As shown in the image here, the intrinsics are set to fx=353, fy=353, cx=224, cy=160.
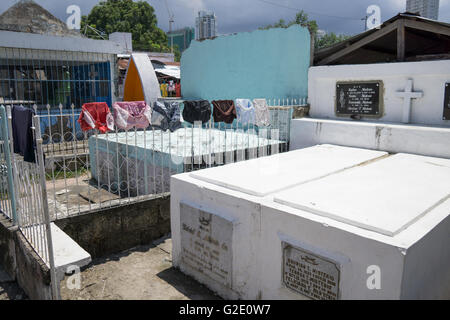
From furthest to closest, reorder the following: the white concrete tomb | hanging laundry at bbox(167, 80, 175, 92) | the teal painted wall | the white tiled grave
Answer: hanging laundry at bbox(167, 80, 175, 92) → the teal painted wall → the white concrete tomb → the white tiled grave

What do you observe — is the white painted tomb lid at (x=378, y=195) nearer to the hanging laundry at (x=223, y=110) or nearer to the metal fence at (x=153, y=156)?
the metal fence at (x=153, y=156)

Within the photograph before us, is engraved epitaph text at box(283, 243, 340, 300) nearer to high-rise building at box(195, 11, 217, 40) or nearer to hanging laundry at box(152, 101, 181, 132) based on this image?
hanging laundry at box(152, 101, 181, 132)

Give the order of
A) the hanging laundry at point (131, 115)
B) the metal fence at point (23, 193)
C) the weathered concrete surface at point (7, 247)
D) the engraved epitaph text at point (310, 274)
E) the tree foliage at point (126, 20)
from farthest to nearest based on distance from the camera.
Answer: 1. the tree foliage at point (126, 20)
2. the hanging laundry at point (131, 115)
3. the weathered concrete surface at point (7, 247)
4. the metal fence at point (23, 193)
5. the engraved epitaph text at point (310, 274)

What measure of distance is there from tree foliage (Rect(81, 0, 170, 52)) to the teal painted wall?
946 inches

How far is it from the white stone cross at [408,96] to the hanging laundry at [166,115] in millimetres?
3892

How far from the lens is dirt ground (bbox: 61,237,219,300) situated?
366 cm

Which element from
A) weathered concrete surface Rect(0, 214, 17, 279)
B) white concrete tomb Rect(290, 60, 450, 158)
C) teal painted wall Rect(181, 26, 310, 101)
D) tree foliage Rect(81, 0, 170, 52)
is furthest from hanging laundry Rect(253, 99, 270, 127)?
tree foliage Rect(81, 0, 170, 52)

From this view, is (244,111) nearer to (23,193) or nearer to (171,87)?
(23,193)

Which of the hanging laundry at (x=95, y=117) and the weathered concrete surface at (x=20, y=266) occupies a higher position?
the hanging laundry at (x=95, y=117)

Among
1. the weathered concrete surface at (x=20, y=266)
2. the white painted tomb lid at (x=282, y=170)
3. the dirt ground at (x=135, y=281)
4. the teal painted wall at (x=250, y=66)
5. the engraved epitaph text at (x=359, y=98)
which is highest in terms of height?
the teal painted wall at (x=250, y=66)

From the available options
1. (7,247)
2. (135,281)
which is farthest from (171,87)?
(135,281)

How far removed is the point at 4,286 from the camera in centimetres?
388

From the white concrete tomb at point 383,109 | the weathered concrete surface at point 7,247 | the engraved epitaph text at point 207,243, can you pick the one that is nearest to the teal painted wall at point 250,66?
the white concrete tomb at point 383,109

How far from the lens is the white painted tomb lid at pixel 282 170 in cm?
367
